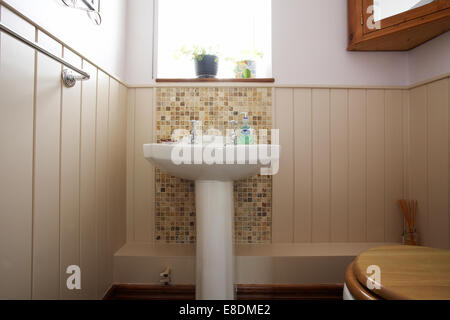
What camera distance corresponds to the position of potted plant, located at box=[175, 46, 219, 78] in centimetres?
160

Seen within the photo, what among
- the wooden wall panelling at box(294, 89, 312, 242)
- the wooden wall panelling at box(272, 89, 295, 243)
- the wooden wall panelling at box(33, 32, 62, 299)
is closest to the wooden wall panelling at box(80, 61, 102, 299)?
the wooden wall panelling at box(33, 32, 62, 299)

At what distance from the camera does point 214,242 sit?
3.68 feet

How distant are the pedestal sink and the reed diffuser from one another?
1.03 metres

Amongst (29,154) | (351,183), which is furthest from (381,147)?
(29,154)

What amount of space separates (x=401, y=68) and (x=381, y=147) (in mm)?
510

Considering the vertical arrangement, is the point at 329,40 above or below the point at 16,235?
above

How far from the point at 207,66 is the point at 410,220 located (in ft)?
5.00

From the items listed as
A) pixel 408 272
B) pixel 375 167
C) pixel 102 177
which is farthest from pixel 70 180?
pixel 375 167

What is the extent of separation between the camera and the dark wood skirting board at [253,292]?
4.58ft

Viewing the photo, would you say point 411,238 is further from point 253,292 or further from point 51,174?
point 51,174

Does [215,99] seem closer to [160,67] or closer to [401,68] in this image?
[160,67]

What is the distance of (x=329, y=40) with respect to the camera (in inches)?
64.3

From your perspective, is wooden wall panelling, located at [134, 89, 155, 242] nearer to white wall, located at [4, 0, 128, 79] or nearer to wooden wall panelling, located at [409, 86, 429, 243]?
white wall, located at [4, 0, 128, 79]

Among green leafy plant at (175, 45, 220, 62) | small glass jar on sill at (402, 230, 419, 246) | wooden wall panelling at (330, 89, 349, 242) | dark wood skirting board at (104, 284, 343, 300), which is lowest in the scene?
dark wood skirting board at (104, 284, 343, 300)
